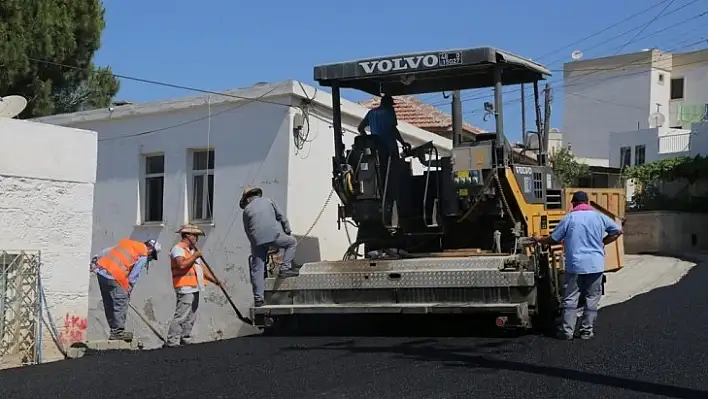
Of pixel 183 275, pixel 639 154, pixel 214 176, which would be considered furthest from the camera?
pixel 639 154

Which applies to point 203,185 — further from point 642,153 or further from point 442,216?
point 642,153

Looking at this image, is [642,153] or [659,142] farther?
[642,153]

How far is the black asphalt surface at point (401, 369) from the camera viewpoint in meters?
6.15

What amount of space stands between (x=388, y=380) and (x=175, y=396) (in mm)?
1461

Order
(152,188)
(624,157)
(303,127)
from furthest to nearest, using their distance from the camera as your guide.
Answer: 1. (624,157)
2. (152,188)
3. (303,127)

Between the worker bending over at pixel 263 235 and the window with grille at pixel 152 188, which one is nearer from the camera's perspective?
the worker bending over at pixel 263 235

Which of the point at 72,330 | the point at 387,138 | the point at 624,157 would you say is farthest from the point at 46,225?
the point at 624,157

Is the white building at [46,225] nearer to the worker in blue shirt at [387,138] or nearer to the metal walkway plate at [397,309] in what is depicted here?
the metal walkway plate at [397,309]

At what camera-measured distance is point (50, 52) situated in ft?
56.6

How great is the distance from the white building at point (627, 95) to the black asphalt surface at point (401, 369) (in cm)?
3274

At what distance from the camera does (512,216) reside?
9148 mm

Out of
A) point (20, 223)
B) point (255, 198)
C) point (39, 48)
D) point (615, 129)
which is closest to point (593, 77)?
point (615, 129)

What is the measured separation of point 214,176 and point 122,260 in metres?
4.40

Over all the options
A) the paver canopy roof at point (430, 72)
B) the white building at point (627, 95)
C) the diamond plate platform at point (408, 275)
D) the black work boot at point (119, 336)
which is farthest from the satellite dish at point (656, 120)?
the black work boot at point (119, 336)
